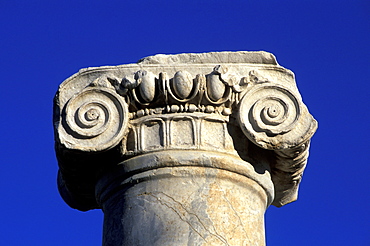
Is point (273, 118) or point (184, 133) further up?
point (273, 118)

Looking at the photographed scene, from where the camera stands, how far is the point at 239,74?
757cm

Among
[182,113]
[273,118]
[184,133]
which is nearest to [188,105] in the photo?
[182,113]

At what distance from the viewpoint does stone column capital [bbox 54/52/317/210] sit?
7.39 metres

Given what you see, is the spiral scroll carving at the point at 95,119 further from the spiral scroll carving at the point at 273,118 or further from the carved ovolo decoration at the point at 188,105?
the spiral scroll carving at the point at 273,118

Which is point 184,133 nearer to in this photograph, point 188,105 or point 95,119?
point 188,105

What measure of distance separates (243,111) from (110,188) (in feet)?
4.69

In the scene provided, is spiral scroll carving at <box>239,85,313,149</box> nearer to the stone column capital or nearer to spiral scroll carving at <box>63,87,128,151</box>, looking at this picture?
the stone column capital

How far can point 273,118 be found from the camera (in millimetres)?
7453

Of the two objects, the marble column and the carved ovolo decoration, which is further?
the carved ovolo decoration

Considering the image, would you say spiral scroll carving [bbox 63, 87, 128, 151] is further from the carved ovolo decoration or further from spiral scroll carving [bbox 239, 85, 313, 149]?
spiral scroll carving [bbox 239, 85, 313, 149]

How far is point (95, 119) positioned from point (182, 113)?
2.63 feet

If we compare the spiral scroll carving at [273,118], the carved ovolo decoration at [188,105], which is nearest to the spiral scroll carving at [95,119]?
the carved ovolo decoration at [188,105]

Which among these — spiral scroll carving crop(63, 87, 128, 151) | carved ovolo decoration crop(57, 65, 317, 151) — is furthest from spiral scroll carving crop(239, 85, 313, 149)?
spiral scroll carving crop(63, 87, 128, 151)

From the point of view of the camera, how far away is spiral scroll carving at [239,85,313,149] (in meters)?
7.39
